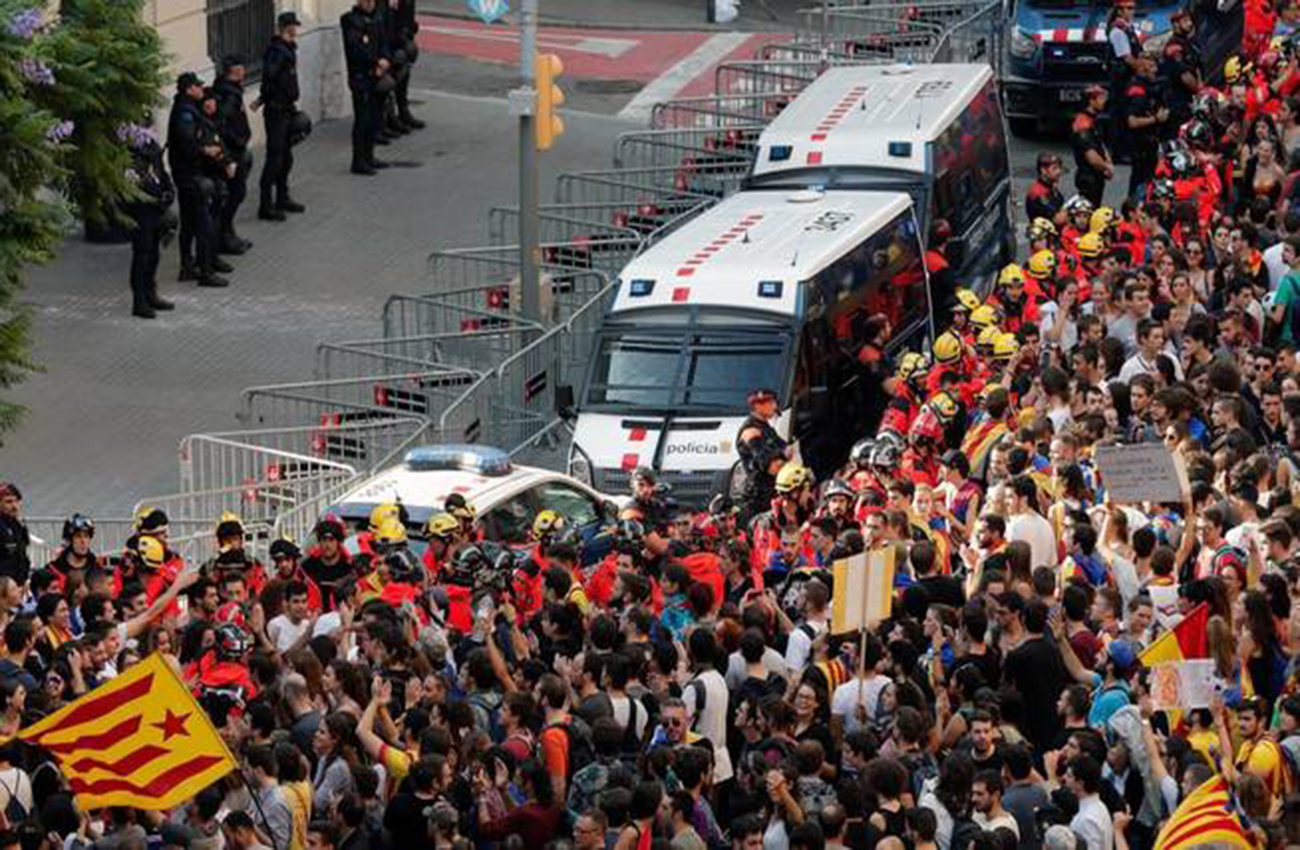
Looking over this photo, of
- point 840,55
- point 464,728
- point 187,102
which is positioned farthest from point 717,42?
point 464,728

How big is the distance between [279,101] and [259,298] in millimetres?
2228

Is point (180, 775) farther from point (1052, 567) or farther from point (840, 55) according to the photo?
point (840, 55)

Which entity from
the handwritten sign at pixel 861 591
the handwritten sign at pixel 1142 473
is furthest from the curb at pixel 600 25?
the handwritten sign at pixel 861 591

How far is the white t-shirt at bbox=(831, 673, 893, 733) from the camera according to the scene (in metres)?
14.4

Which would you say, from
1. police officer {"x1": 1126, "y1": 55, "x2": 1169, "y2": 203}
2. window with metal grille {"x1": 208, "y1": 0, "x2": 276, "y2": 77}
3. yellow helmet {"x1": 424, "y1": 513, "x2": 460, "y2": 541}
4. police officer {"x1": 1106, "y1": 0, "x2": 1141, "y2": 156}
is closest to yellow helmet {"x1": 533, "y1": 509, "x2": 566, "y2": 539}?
yellow helmet {"x1": 424, "y1": 513, "x2": 460, "y2": 541}

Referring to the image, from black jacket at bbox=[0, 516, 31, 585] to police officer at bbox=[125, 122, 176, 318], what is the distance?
8131mm

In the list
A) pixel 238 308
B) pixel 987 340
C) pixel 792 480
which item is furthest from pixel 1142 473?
pixel 238 308

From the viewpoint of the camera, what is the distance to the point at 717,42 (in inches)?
1526

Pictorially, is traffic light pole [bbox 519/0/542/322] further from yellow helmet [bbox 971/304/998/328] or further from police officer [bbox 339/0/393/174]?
police officer [bbox 339/0/393/174]

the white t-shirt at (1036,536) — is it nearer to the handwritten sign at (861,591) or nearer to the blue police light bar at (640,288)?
the handwritten sign at (861,591)

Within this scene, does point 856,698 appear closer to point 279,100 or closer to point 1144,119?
point 279,100

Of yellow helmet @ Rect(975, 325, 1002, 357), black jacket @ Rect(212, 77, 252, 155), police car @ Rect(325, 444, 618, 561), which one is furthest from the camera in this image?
black jacket @ Rect(212, 77, 252, 155)

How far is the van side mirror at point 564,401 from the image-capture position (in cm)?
2211

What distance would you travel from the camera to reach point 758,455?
69.1 feet
